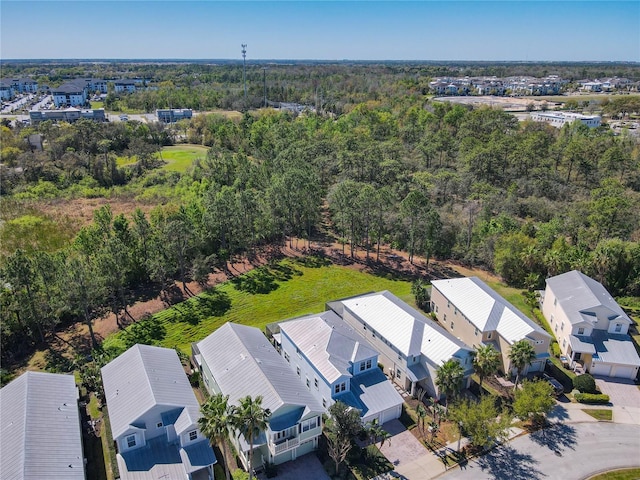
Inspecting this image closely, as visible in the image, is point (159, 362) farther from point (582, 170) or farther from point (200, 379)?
point (582, 170)

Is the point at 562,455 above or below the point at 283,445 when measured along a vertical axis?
below

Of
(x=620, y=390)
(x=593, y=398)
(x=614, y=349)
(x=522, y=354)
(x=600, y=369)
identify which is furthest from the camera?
(x=614, y=349)

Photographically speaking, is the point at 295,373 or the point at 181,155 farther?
the point at 181,155

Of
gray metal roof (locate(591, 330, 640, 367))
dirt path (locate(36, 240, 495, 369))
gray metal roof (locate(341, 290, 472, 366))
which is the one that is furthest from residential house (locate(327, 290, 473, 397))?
dirt path (locate(36, 240, 495, 369))

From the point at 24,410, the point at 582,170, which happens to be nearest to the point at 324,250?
the point at 24,410

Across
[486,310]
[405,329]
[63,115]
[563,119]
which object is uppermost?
[563,119]

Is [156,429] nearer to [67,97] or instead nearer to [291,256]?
[291,256]

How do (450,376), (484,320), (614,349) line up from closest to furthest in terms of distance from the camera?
(450,376), (614,349), (484,320)

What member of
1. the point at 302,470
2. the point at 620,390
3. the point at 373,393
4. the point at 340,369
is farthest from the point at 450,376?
the point at 620,390
